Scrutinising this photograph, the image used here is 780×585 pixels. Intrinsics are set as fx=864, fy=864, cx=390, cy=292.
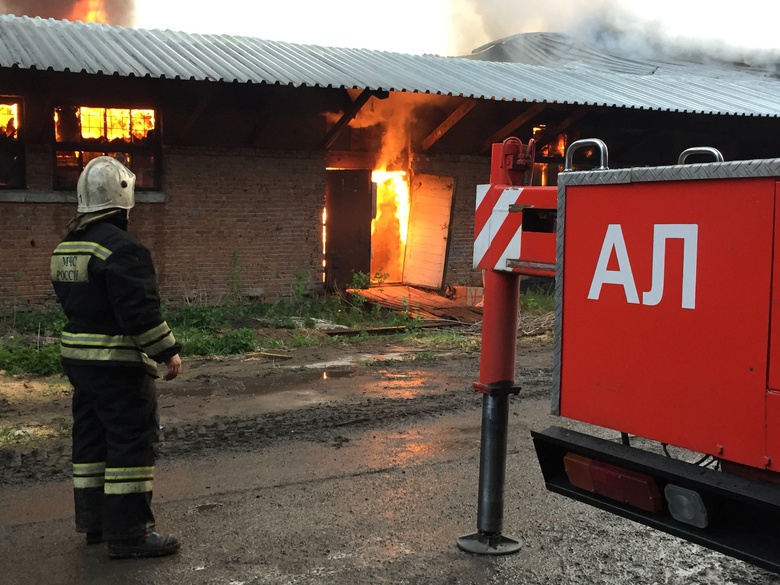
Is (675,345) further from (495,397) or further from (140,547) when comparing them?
(140,547)

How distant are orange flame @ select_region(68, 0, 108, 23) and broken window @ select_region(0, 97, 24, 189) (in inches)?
626

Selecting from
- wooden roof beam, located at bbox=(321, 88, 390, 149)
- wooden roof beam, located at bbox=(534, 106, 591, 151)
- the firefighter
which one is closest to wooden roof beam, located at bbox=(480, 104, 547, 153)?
wooden roof beam, located at bbox=(534, 106, 591, 151)

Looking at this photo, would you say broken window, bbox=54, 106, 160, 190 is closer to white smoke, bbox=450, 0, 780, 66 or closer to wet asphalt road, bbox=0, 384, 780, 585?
wet asphalt road, bbox=0, 384, 780, 585

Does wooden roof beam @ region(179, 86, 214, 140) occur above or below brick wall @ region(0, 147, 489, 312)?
above

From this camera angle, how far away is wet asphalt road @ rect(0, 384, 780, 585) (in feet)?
12.6

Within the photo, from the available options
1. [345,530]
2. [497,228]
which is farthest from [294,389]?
[497,228]

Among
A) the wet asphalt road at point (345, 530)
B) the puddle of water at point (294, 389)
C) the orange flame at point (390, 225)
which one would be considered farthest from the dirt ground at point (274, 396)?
the orange flame at point (390, 225)

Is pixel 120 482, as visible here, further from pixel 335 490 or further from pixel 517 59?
pixel 517 59

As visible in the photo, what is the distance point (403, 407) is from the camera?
7152 millimetres

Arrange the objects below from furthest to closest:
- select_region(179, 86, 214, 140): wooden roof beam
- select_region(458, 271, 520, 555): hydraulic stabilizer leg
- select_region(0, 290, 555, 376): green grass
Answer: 1. select_region(179, 86, 214, 140): wooden roof beam
2. select_region(0, 290, 555, 376): green grass
3. select_region(458, 271, 520, 555): hydraulic stabilizer leg

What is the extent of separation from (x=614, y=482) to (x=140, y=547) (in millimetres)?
2272

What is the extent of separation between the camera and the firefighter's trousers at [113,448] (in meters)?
4.01

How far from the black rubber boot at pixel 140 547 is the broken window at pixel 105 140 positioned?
8671 mm

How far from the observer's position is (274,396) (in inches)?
299
